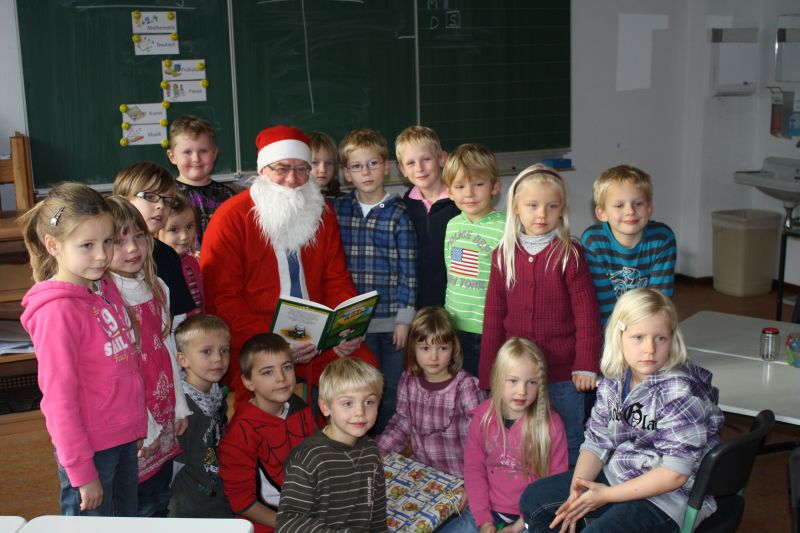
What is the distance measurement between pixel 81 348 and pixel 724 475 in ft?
5.72

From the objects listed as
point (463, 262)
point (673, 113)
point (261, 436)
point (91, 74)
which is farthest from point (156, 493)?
point (673, 113)

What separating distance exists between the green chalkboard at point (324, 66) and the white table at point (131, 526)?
11.6ft

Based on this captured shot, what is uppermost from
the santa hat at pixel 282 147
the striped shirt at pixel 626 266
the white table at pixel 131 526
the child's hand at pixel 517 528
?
the santa hat at pixel 282 147

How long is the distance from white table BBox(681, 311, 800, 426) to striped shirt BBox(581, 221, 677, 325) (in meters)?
0.41

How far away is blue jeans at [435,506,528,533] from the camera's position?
2.82 metres

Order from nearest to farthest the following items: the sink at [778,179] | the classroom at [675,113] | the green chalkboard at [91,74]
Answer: the green chalkboard at [91,74]
the sink at [778,179]
the classroom at [675,113]

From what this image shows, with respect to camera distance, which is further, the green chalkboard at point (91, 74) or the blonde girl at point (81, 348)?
the green chalkboard at point (91, 74)

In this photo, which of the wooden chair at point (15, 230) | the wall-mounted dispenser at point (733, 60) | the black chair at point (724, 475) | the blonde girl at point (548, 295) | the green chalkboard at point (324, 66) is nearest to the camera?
the black chair at point (724, 475)

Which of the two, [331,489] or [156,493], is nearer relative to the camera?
[331,489]

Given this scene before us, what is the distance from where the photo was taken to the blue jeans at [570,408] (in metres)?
2.97

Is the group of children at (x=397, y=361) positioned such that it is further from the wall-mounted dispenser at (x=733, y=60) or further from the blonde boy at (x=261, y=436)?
the wall-mounted dispenser at (x=733, y=60)

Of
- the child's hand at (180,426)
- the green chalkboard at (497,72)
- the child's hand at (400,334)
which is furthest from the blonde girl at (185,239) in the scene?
the green chalkboard at (497,72)

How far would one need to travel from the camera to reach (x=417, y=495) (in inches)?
114

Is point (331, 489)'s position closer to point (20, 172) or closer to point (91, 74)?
point (20, 172)
